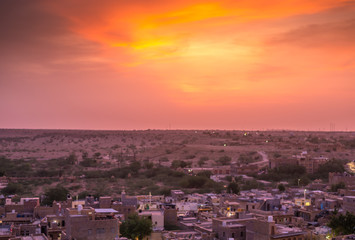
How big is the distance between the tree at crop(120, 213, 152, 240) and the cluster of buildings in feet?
2.05

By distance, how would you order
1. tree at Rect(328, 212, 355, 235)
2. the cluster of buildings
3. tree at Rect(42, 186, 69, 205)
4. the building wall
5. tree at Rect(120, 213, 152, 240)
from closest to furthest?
the cluster of buildings → tree at Rect(328, 212, 355, 235) → tree at Rect(120, 213, 152, 240) → the building wall → tree at Rect(42, 186, 69, 205)

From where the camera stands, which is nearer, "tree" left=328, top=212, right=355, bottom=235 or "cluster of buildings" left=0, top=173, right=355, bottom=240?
"cluster of buildings" left=0, top=173, right=355, bottom=240

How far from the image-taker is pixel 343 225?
2470 cm

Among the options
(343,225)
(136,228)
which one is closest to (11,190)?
(136,228)

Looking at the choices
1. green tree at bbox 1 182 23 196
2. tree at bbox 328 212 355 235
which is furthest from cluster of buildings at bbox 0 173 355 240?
green tree at bbox 1 182 23 196

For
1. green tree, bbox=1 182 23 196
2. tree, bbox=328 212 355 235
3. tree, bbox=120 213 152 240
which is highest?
tree, bbox=328 212 355 235

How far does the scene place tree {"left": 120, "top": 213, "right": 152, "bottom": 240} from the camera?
966 inches

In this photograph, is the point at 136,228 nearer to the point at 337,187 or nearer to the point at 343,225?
the point at 343,225

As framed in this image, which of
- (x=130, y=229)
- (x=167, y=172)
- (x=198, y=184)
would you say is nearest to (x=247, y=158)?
(x=167, y=172)

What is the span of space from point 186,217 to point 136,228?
23.1 ft

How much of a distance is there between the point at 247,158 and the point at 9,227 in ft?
202

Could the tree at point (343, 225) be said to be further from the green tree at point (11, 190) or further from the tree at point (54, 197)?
the green tree at point (11, 190)

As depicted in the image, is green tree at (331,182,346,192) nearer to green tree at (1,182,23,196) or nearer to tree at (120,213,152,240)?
tree at (120,213,152,240)

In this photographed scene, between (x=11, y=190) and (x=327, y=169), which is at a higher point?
(x=327, y=169)
